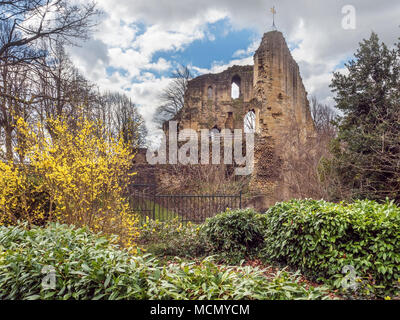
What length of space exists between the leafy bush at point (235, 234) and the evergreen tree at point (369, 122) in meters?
3.98

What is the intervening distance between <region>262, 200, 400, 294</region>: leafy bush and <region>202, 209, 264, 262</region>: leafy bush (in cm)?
84

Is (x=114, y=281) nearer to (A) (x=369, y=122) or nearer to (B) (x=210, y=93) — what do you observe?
(A) (x=369, y=122)

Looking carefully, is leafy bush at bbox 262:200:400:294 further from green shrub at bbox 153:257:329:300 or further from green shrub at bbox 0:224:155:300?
green shrub at bbox 0:224:155:300

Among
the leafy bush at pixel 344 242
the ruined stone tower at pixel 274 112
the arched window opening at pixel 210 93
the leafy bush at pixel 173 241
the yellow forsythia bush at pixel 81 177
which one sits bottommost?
the leafy bush at pixel 173 241

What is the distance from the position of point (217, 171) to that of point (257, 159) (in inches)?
104

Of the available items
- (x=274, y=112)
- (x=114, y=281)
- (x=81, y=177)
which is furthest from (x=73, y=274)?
(x=274, y=112)

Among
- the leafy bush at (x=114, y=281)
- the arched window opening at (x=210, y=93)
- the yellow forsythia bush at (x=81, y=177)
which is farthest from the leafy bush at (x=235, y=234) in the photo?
the arched window opening at (x=210, y=93)

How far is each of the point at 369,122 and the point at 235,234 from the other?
649 cm

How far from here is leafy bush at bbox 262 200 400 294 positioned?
13.2 feet

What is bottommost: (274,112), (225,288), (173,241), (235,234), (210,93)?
(173,241)

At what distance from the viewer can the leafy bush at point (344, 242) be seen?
13.2ft

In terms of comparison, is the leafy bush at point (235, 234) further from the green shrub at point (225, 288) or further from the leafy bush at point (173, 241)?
the green shrub at point (225, 288)

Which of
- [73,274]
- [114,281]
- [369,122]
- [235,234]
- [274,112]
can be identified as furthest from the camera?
[274,112]

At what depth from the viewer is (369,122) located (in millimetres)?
9055
